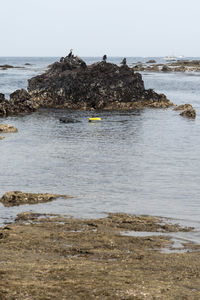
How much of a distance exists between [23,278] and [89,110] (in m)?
50.0

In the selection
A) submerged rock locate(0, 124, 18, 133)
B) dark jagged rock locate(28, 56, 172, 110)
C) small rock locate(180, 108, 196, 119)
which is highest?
dark jagged rock locate(28, 56, 172, 110)

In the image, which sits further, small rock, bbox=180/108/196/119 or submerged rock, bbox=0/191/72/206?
small rock, bbox=180/108/196/119

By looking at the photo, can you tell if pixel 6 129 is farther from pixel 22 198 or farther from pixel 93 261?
pixel 93 261

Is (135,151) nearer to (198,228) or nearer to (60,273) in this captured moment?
(198,228)

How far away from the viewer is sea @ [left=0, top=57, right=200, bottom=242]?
2003cm

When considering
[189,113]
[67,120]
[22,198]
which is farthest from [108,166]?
[189,113]

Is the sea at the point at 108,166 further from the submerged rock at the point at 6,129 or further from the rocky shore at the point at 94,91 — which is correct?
the rocky shore at the point at 94,91

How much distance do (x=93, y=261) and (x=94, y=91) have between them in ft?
166

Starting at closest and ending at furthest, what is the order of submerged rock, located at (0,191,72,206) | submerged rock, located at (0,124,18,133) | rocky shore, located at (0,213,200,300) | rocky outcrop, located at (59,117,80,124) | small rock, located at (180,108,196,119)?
rocky shore, located at (0,213,200,300) < submerged rock, located at (0,191,72,206) < submerged rock, located at (0,124,18,133) < rocky outcrop, located at (59,117,80,124) < small rock, located at (180,108,196,119)

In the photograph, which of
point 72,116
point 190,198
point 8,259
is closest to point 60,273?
point 8,259

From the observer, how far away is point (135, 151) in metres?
33.9

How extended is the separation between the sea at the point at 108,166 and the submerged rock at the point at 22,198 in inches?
22.9

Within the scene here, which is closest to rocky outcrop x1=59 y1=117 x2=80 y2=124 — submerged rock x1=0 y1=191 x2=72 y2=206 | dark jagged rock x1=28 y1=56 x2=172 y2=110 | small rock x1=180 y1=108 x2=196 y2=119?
dark jagged rock x1=28 y1=56 x2=172 y2=110

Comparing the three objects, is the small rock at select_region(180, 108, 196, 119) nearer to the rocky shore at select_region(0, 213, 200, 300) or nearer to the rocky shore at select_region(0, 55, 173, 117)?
the rocky shore at select_region(0, 55, 173, 117)
